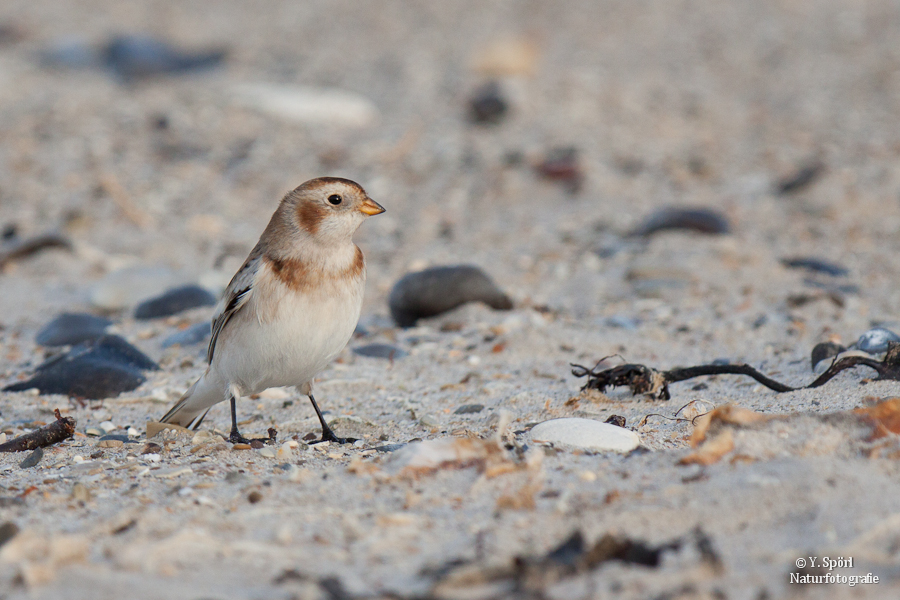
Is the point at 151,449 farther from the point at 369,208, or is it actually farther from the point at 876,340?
the point at 876,340

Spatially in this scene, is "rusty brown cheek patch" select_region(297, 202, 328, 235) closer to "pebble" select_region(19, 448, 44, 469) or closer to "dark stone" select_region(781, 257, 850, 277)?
"pebble" select_region(19, 448, 44, 469)

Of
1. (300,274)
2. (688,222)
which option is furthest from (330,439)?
(688,222)

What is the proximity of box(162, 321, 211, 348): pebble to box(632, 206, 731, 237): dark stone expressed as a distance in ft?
10.4

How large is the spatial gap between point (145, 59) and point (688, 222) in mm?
6827

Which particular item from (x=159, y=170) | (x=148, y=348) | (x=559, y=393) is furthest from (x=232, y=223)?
(x=559, y=393)

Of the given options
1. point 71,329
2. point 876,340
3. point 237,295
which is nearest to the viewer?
point 237,295

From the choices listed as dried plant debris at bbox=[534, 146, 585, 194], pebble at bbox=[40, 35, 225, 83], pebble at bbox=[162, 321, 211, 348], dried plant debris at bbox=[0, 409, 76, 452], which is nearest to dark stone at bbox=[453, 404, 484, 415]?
dried plant debris at bbox=[0, 409, 76, 452]

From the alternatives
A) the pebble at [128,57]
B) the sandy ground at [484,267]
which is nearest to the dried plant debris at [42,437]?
the sandy ground at [484,267]

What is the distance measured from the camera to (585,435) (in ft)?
10.2

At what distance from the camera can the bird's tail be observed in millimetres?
3850

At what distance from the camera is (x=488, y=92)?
9.22 metres

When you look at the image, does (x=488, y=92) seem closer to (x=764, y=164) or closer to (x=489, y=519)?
(x=764, y=164)

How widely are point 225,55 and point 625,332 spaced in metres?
7.82

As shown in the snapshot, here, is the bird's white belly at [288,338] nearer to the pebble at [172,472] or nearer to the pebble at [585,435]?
the pebble at [172,472]
